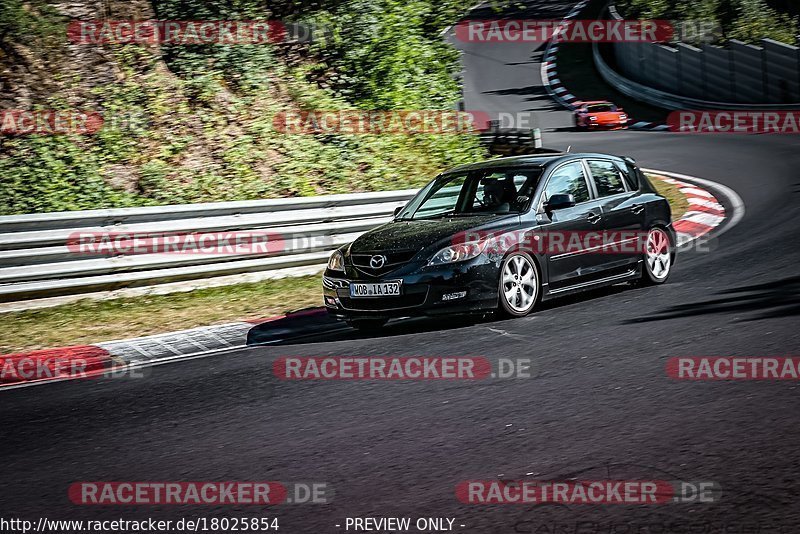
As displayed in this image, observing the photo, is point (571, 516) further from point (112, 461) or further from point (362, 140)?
point (362, 140)

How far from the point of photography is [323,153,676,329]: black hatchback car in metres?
8.98

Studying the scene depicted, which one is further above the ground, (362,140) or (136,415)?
(362,140)

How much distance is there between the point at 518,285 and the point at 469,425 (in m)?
3.66

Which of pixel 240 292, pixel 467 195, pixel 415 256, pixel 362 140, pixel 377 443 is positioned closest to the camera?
pixel 377 443

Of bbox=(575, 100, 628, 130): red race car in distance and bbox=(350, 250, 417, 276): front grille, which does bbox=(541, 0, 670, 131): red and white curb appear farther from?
bbox=(350, 250, 417, 276): front grille

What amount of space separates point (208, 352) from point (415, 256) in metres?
2.13

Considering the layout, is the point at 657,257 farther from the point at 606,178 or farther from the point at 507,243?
the point at 507,243

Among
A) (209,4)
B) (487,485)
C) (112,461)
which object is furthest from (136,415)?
(209,4)

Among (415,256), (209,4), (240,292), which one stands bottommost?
(240,292)

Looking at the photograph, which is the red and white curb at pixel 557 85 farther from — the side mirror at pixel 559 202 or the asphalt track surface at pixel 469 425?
the asphalt track surface at pixel 469 425

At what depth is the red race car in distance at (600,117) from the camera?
33500mm

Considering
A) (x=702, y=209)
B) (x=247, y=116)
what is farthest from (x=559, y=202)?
(x=247, y=116)

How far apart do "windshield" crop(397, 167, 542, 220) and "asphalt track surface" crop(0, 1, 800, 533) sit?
1210 millimetres

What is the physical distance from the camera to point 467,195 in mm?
10305
